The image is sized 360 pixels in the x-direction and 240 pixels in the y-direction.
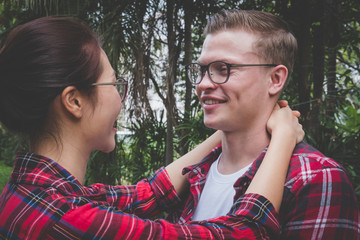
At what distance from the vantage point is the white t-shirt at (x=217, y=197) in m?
1.51

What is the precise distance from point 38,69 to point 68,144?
0.33 m

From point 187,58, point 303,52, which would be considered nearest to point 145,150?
point 187,58

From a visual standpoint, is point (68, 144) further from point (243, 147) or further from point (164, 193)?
point (243, 147)

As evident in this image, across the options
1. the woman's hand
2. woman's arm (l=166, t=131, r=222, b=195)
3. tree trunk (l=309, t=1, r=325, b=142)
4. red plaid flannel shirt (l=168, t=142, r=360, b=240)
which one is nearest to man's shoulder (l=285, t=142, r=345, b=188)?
red plaid flannel shirt (l=168, t=142, r=360, b=240)

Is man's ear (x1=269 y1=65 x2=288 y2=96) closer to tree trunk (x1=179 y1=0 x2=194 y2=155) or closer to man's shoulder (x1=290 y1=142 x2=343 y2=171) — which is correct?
man's shoulder (x1=290 y1=142 x2=343 y2=171)

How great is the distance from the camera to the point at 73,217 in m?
1.14

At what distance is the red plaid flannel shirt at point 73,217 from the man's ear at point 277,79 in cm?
60

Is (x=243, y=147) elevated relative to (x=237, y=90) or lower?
lower

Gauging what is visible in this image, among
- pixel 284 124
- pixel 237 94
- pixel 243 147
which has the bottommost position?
pixel 243 147

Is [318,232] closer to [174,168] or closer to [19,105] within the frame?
[174,168]

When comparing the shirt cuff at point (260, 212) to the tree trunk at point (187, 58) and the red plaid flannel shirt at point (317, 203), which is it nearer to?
the red plaid flannel shirt at point (317, 203)

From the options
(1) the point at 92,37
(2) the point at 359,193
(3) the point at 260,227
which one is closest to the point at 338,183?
(3) the point at 260,227

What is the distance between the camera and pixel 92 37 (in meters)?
1.46

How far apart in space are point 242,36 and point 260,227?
2.87ft
